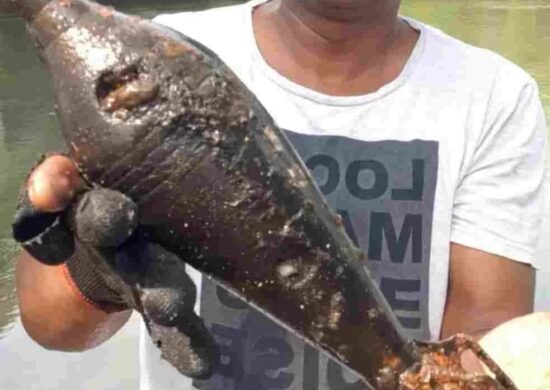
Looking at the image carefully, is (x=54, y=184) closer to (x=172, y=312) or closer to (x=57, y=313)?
(x=172, y=312)

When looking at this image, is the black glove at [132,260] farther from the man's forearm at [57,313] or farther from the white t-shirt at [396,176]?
the white t-shirt at [396,176]

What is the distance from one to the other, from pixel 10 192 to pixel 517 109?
5219 millimetres

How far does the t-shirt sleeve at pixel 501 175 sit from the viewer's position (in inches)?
88.8

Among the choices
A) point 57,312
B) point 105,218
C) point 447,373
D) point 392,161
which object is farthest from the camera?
point 392,161

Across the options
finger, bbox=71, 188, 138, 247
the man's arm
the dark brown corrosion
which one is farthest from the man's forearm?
the man's arm

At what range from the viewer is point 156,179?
141 cm

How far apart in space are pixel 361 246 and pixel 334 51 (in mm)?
387

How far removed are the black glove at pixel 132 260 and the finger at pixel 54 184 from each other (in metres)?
0.02

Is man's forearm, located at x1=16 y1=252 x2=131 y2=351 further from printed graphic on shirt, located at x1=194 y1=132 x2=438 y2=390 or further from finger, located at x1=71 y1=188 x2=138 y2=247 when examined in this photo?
finger, located at x1=71 y1=188 x2=138 y2=247

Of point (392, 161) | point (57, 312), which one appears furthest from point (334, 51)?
point (57, 312)

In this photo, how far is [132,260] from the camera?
4.77 ft

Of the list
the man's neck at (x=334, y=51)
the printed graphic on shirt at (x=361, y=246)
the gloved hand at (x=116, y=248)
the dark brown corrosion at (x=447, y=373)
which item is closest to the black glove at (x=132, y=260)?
the gloved hand at (x=116, y=248)

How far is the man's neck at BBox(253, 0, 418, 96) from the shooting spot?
7.39 feet

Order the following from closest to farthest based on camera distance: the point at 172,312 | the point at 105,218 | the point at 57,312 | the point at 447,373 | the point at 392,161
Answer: the point at 105,218 < the point at 172,312 < the point at 447,373 < the point at 57,312 < the point at 392,161
